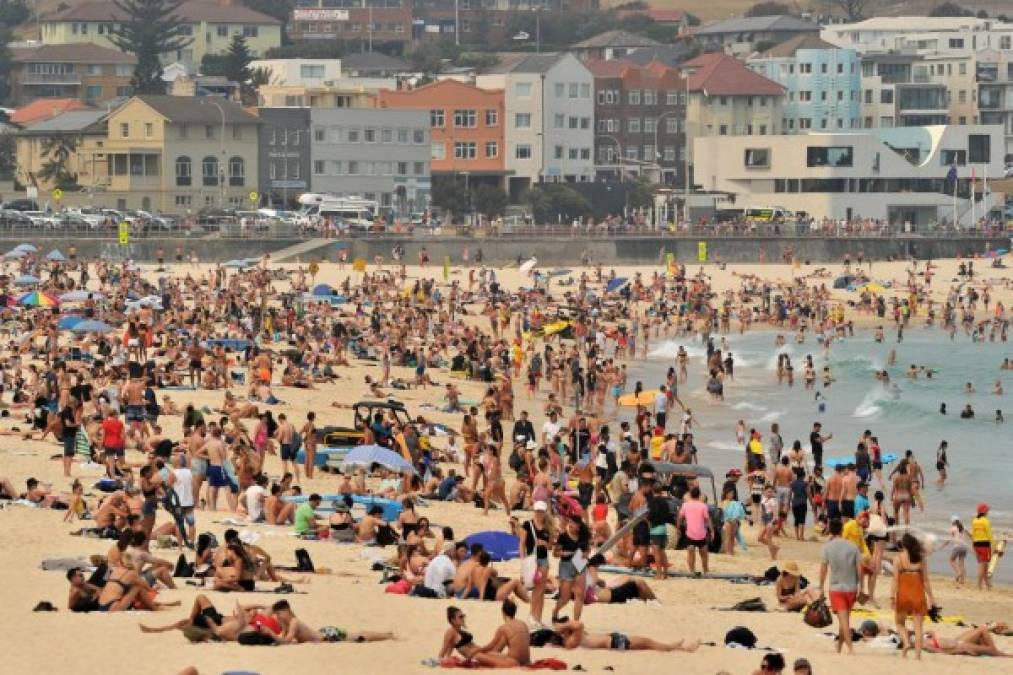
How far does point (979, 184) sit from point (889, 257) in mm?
18936

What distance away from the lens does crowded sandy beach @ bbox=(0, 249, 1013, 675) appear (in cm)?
1494

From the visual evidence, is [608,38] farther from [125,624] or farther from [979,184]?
[125,624]

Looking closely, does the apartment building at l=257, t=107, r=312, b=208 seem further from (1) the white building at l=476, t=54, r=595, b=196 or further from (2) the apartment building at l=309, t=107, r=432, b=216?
(1) the white building at l=476, t=54, r=595, b=196

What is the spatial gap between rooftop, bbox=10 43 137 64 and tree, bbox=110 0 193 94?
835mm

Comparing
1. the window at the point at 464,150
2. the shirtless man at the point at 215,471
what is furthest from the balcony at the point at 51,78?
the shirtless man at the point at 215,471

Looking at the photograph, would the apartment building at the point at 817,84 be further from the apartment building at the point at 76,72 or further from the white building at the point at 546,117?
the apartment building at the point at 76,72

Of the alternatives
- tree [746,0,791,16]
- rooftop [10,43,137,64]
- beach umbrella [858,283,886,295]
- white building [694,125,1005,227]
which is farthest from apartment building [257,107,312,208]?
tree [746,0,791,16]

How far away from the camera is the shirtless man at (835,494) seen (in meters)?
21.7

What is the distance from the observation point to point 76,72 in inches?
4496

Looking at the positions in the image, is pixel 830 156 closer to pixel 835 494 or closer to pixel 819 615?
pixel 835 494

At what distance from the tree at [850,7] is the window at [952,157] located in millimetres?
63348

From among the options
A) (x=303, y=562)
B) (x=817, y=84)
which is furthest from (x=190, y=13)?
(x=303, y=562)

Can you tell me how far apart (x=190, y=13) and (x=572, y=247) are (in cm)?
6206

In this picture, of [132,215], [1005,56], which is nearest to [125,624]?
[132,215]
